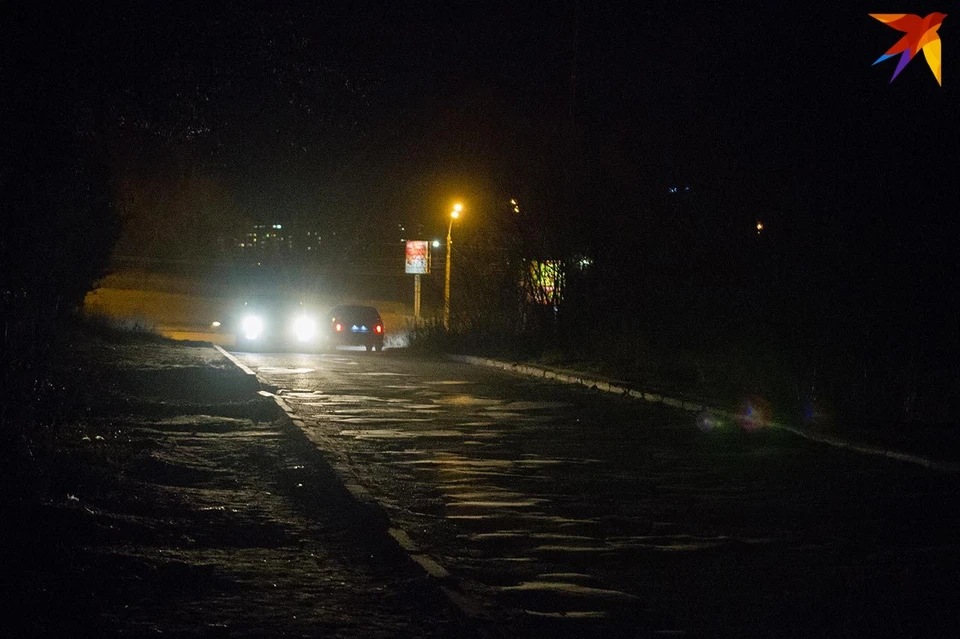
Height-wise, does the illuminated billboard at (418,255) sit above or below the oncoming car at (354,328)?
above

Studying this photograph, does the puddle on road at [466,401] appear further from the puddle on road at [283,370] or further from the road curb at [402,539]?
the puddle on road at [283,370]

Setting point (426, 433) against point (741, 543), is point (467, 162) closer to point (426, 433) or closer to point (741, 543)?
point (426, 433)

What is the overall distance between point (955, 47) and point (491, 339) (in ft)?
60.3

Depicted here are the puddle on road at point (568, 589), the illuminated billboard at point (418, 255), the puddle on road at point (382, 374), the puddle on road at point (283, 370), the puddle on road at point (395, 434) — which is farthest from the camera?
the illuminated billboard at point (418, 255)

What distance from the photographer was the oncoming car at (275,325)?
45.9 meters

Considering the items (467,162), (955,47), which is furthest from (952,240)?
(467,162)

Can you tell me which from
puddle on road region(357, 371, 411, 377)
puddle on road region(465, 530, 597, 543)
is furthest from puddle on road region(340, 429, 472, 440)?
puddle on road region(357, 371, 411, 377)

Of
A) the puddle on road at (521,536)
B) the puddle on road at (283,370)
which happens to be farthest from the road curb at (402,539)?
the puddle on road at (283,370)

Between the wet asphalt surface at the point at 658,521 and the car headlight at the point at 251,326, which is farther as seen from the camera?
the car headlight at the point at 251,326

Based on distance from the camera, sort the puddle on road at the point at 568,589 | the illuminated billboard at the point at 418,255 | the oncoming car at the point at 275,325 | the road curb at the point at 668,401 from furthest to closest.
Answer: the illuminated billboard at the point at 418,255
the oncoming car at the point at 275,325
the road curb at the point at 668,401
the puddle on road at the point at 568,589

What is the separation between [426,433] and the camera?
16.4 m

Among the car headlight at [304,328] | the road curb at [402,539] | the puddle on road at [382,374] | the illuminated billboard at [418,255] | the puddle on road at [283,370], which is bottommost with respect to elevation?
the road curb at [402,539]

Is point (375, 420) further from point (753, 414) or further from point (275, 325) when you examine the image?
point (275, 325)

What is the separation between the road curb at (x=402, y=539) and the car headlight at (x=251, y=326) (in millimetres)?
30152
